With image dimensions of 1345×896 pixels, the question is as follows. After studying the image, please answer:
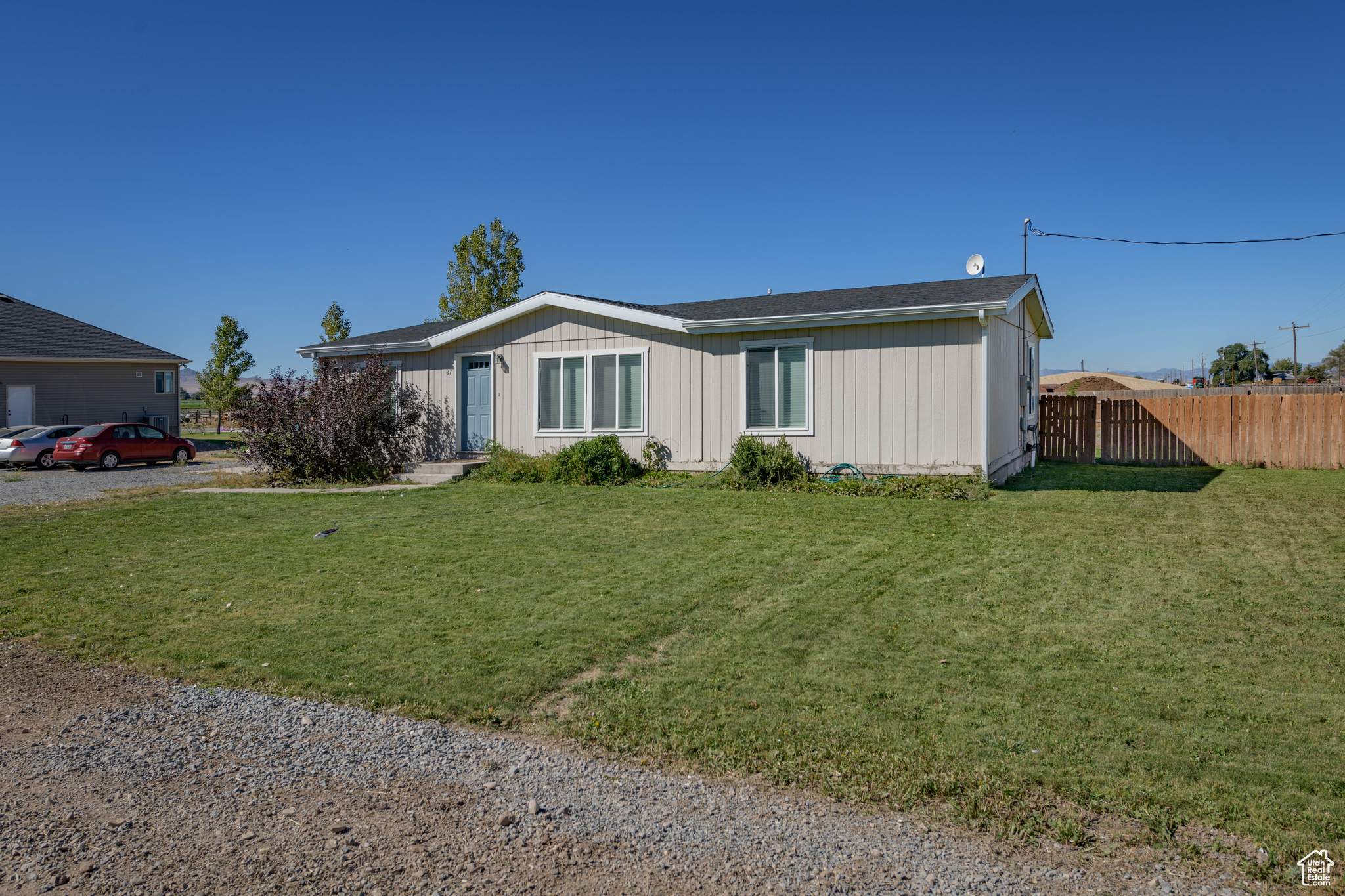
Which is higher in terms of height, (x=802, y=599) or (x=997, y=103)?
(x=997, y=103)

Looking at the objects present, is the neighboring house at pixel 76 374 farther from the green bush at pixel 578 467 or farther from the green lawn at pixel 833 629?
the green bush at pixel 578 467

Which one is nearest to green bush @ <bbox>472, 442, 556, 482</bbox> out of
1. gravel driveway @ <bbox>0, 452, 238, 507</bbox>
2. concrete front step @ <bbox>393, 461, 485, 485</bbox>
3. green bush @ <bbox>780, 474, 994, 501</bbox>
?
concrete front step @ <bbox>393, 461, 485, 485</bbox>

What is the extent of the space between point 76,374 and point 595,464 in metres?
26.9

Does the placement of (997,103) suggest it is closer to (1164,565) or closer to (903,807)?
(1164,565)

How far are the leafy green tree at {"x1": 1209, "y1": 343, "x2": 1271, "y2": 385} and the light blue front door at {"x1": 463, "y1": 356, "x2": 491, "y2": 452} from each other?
62804 mm

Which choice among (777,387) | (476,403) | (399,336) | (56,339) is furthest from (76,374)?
(777,387)

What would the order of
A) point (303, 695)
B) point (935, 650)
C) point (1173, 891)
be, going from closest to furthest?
point (1173, 891)
point (303, 695)
point (935, 650)

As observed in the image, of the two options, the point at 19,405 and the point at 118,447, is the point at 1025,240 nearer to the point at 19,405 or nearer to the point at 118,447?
the point at 118,447

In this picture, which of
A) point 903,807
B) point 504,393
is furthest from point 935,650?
point 504,393

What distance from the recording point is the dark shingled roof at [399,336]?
687 inches

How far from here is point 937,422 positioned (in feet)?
40.0

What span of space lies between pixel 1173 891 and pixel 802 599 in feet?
12.3

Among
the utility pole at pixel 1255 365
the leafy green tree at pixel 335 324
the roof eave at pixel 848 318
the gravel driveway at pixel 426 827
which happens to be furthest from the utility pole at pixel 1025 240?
the utility pole at pixel 1255 365

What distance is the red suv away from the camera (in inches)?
807
